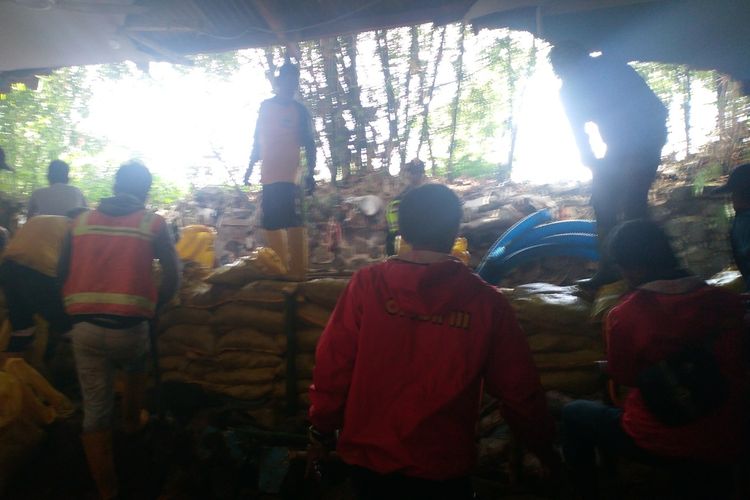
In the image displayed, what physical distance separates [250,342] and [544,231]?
234cm

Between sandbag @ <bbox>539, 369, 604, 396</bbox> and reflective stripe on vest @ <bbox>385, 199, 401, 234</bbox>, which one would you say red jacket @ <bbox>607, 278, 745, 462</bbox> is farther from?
reflective stripe on vest @ <bbox>385, 199, 401, 234</bbox>

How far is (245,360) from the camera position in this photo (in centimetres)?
323

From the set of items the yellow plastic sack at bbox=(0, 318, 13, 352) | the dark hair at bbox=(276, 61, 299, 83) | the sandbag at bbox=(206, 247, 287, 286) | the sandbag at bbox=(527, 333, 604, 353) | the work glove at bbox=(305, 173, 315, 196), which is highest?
the dark hair at bbox=(276, 61, 299, 83)

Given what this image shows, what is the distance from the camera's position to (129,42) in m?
3.69

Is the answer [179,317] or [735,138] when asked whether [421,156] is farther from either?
[179,317]

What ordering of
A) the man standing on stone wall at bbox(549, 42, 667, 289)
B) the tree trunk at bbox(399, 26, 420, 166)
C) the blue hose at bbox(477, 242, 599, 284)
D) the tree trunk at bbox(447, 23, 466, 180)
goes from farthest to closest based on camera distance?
1. the tree trunk at bbox(447, 23, 466, 180)
2. the tree trunk at bbox(399, 26, 420, 166)
3. the blue hose at bbox(477, 242, 599, 284)
4. the man standing on stone wall at bbox(549, 42, 667, 289)

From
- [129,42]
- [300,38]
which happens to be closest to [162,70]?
[129,42]

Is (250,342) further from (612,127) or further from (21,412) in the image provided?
(612,127)

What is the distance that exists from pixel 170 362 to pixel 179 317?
0.33 metres

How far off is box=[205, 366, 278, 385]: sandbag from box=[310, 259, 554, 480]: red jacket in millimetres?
1843

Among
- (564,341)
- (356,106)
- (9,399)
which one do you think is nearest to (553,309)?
(564,341)

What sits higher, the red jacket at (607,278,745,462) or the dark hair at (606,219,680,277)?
the dark hair at (606,219,680,277)

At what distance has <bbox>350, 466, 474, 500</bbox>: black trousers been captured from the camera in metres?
1.28

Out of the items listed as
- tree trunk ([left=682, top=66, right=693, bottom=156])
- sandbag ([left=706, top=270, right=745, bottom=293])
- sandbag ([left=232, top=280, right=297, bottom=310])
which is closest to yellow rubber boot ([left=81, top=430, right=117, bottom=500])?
sandbag ([left=232, top=280, right=297, bottom=310])
